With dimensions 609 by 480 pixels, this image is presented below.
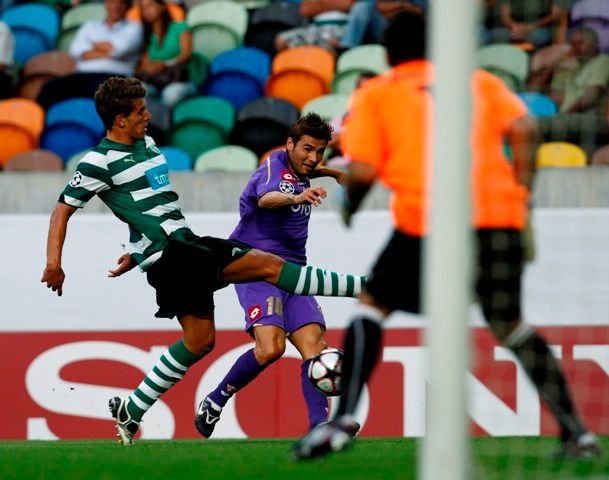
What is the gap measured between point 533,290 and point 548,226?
0.39m

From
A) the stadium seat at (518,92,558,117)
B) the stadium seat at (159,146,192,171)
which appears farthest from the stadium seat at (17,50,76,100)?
the stadium seat at (518,92,558,117)

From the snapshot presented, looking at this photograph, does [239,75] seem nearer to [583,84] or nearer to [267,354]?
[583,84]

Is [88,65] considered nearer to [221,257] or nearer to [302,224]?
[302,224]

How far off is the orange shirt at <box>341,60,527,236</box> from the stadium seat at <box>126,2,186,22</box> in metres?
6.71

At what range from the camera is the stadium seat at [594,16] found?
9398 millimetres

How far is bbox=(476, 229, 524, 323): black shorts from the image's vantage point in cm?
476

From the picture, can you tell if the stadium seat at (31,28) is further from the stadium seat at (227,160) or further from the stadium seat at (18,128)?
the stadium seat at (227,160)

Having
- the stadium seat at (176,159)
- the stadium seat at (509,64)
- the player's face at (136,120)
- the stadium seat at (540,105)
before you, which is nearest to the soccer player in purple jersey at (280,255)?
the player's face at (136,120)

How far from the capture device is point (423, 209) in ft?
15.5

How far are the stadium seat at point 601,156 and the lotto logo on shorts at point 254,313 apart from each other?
274 cm

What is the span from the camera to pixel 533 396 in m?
8.23

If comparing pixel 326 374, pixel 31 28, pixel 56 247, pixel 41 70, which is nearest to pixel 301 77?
pixel 41 70

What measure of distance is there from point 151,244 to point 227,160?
2970 mm

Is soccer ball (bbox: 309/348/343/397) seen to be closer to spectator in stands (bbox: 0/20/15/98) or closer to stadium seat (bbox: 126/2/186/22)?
spectator in stands (bbox: 0/20/15/98)
